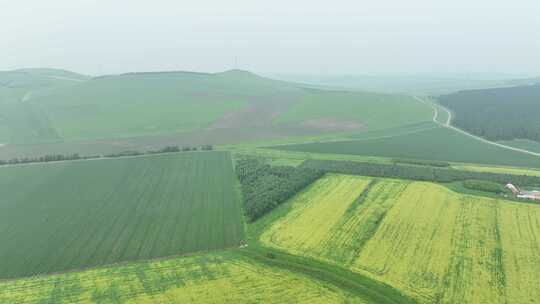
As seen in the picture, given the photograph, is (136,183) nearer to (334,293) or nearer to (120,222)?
(120,222)

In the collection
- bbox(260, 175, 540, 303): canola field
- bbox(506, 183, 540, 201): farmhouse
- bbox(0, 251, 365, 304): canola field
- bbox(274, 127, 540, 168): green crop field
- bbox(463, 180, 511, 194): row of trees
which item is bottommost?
bbox(0, 251, 365, 304): canola field

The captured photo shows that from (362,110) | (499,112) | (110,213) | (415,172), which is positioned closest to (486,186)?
(415,172)

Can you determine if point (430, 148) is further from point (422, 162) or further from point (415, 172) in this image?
point (415, 172)

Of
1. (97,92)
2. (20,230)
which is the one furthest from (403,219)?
(97,92)

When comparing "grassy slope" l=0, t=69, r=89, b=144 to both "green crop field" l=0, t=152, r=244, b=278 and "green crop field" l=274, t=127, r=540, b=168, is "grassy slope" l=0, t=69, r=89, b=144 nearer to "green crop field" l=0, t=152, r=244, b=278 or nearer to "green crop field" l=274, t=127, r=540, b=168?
"green crop field" l=0, t=152, r=244, b=278

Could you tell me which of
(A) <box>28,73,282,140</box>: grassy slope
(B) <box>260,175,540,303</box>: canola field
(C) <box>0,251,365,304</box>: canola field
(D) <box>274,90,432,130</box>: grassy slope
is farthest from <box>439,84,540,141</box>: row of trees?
(C) <box>0,251,365,304</box>: canola field

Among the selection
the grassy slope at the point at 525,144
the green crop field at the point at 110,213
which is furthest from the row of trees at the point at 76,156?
the grassy slope at the point at 525,144
